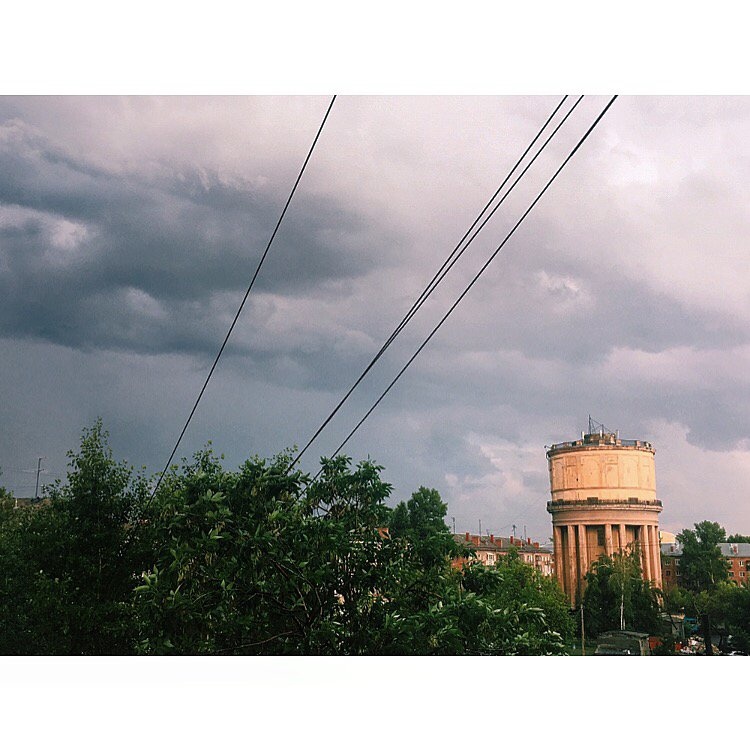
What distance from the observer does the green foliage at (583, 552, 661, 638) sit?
4828mm

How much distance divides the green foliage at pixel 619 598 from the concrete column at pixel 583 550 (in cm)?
4

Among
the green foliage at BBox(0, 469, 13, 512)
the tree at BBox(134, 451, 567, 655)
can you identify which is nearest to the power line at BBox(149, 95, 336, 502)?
the green foliage at BBox(0, 469, 13, 512)

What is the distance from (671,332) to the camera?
5.04 meters

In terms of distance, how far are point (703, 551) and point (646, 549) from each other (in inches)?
13.1

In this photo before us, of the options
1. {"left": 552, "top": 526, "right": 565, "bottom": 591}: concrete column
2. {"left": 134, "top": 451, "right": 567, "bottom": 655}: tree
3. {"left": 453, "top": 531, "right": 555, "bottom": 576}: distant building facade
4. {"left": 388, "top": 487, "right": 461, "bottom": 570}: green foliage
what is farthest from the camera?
{"left": 552, "top": 526, "right": 565, "bottom": 591}: concrete column

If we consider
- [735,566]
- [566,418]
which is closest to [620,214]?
[566,418]

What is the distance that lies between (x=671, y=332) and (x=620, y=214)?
2.64 ft

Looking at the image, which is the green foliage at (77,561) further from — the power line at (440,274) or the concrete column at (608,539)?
the concrete column at (608,539)

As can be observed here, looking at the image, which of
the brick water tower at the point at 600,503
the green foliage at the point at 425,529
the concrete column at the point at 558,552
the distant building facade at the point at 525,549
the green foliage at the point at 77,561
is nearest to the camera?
the green foliage at the point at 425,529

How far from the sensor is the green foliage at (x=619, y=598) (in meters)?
4.83

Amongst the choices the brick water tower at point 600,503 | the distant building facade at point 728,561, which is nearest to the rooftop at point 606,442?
the brick water tower at point 600,503

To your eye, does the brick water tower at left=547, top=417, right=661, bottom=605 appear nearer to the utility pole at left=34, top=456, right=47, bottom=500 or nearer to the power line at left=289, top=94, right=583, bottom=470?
the power line at left=289, top=94, right=583, bottom=470
